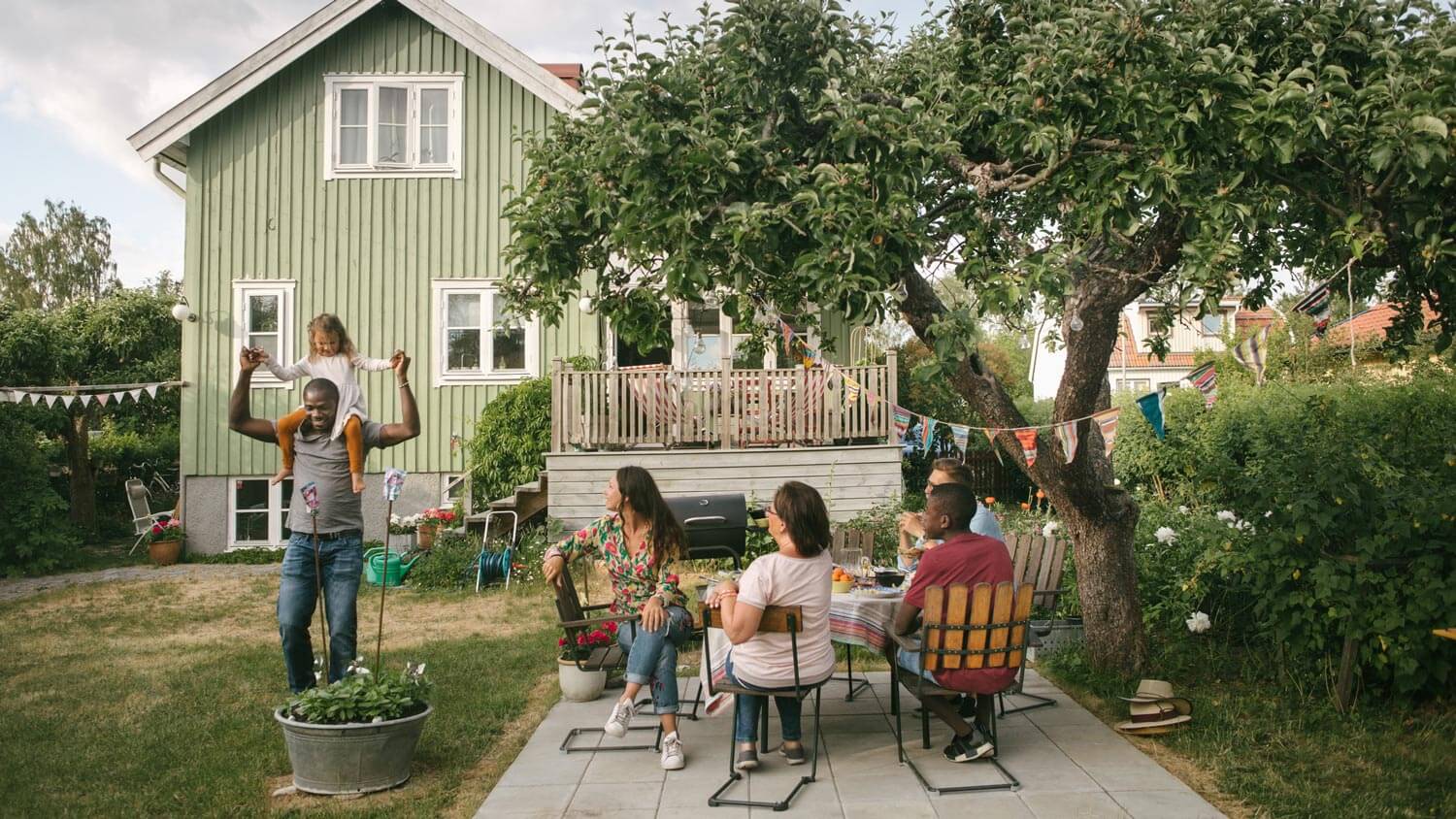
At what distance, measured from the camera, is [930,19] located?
6.20m

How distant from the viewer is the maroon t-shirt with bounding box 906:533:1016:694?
16.1 ft

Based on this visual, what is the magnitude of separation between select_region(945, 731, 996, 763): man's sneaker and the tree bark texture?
15.7 meters

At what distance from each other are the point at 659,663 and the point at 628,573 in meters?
0.48

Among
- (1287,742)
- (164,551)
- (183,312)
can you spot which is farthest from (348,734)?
(183,312)

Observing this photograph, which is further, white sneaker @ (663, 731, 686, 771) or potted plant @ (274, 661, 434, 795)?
white sneaker @ (663, 731, 686, 771)

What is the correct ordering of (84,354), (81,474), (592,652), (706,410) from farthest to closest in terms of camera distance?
(84,354) < (81,474) < (706,410) < (592,652)

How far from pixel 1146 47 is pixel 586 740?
4.35m

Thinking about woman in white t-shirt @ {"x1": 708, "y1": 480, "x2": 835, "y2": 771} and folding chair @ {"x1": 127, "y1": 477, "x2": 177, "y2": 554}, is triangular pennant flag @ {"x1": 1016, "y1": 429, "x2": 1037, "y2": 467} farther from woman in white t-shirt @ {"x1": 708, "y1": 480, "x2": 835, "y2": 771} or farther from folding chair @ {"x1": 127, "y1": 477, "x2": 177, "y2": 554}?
folding chair @ {"x1": 127, "y1": 477, "x2": 177, "y2": 554}

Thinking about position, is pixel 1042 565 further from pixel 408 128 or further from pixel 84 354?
pixel 84 354

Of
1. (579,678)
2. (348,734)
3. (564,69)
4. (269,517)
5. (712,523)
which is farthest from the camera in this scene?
(564,69)

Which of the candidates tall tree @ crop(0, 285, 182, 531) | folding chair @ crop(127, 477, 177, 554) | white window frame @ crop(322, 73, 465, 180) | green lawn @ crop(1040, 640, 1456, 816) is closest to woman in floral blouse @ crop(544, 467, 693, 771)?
green lawn @ crop(1040, 640, 1456, 816)

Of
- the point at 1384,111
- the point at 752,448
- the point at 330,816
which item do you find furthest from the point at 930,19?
the point at 752,448

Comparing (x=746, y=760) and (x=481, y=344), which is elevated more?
(x=481, y=344)

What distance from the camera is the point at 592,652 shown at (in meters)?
6.26
